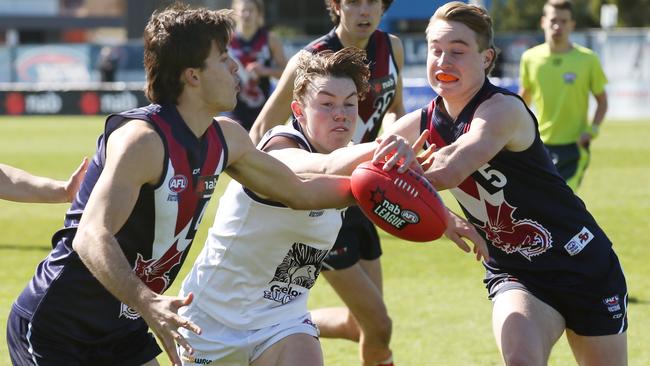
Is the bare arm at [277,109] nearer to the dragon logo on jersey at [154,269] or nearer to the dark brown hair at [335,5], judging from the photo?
the dark brown hair at [335,5]

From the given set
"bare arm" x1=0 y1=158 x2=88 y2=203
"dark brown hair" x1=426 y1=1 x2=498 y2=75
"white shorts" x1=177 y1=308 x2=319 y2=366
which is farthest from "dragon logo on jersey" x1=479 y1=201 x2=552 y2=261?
"bare arm" x1=0 y1=158 x2=88 y2=203

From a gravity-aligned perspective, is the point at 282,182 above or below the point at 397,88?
above

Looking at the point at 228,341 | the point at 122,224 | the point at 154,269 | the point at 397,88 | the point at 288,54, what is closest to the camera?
the point at 122,224

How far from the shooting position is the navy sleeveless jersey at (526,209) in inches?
180

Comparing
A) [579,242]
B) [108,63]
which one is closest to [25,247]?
[579,242]

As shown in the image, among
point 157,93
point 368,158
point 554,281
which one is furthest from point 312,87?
point 554,281

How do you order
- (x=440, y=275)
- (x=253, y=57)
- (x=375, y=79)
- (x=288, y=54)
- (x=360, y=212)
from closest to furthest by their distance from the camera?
(x=360, y=212), (x=375, y=79), (x=440, y=275), (x=253, y=57), (x=288, y=54)

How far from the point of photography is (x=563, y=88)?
10.3 meters

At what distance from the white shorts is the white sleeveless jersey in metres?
0.03

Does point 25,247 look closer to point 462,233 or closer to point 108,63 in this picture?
point 462,233

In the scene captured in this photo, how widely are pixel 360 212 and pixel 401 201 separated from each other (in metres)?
2.43

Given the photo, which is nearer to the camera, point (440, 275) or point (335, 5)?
point (335, 5)

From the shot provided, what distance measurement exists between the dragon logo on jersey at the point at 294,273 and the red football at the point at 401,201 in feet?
1.75

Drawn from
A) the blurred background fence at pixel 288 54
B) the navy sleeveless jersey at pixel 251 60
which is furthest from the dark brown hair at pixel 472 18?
the blurred background fence at pixel 288 54
